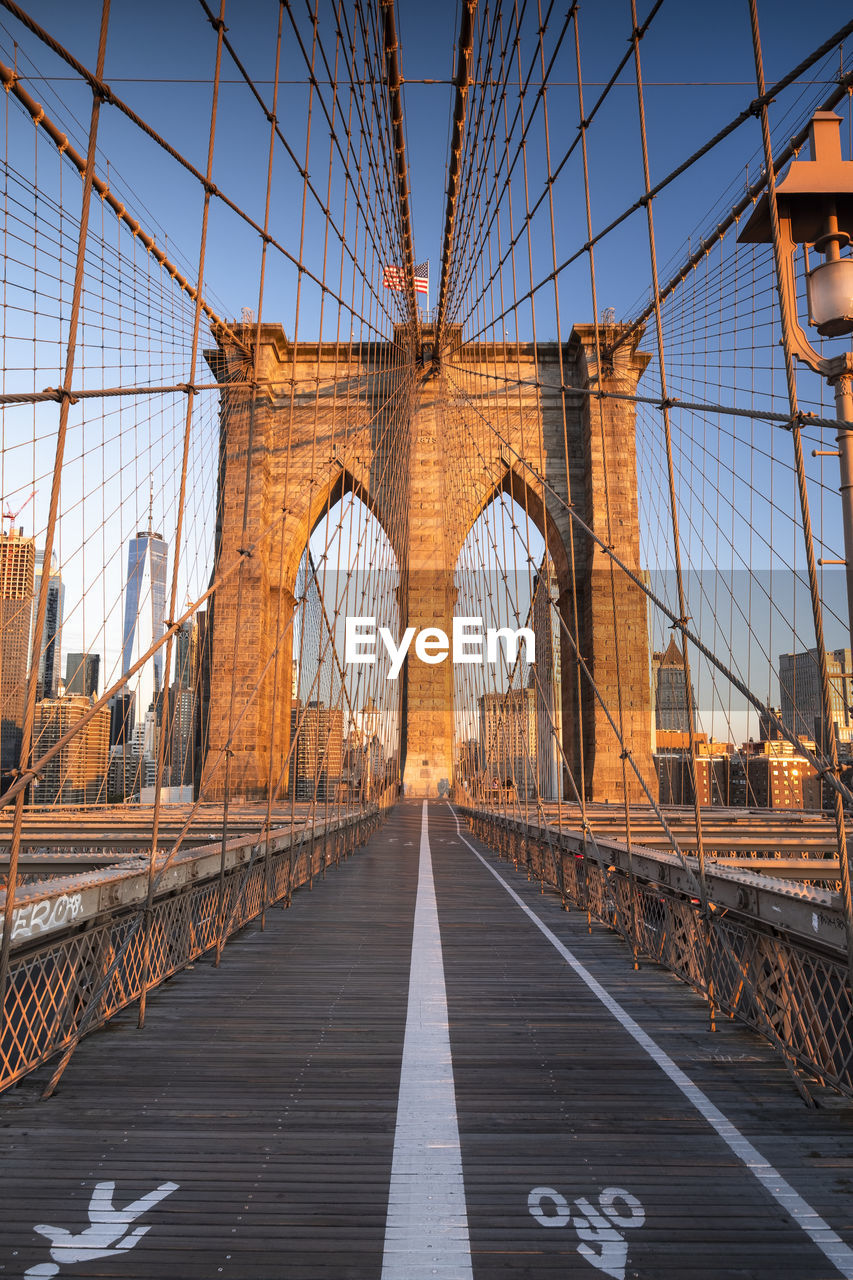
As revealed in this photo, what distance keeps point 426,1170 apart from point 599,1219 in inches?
17.7

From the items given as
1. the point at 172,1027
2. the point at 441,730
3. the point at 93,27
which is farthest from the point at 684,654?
the point at 441,730

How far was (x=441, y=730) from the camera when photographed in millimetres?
31906

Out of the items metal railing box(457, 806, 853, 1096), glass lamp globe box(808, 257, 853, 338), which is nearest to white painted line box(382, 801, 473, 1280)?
metal railing box(457, 806, 853, 1096)

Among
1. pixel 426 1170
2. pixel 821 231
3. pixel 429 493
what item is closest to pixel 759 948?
pixel 426 1170

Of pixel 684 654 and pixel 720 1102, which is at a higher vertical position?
pixel 684 654

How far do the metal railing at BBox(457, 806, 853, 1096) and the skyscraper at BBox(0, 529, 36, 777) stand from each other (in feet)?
26.4

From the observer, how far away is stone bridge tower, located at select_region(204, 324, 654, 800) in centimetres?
2353

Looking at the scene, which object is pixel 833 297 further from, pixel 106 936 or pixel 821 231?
pixel 106 936

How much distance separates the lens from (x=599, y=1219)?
1868 millimetres

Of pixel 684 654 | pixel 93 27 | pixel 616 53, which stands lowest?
pixel 684 654

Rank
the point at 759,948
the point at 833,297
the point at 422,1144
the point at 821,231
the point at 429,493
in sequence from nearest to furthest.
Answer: the point at 422,1144 → the point at 759,948 → the point at 833,297 → the point at 821,231 → the point at 429,493

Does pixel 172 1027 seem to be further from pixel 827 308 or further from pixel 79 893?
pixel 827 308

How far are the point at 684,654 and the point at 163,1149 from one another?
2.87 metres

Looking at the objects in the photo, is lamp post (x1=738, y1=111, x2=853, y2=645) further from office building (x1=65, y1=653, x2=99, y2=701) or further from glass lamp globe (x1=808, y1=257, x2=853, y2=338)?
office building (x1=65, y1=653, x2=99, y2=701)
